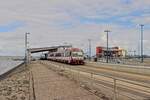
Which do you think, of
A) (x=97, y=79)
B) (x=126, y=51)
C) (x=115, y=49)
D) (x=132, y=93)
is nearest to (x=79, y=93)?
(x=132, y=93)

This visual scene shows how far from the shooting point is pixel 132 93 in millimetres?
15648

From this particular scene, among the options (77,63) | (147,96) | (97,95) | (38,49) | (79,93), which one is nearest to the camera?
(147,96)

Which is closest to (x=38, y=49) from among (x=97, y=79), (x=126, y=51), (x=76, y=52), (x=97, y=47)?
(x=97, y=47)

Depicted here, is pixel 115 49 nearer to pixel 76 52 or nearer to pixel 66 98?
pixel 76 52

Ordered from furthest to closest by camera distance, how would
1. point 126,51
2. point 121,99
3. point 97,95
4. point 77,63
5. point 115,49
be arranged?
1. point 126,51
2. point 115,49
3. point 77,63
4. point 97,95
5. point 121,99

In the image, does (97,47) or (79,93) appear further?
(97,47)

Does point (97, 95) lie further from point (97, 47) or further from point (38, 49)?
point (97, 47)

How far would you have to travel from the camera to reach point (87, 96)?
51.5 feet

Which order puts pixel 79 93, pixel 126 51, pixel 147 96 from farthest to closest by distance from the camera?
pixel 126 51, pixel 79 93, pixel 147 96

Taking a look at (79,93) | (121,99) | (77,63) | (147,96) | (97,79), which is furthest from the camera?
(77,63)

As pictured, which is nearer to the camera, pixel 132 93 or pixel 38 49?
pixel 132 93

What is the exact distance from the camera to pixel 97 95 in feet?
52.0

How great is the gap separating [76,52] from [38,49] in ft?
252

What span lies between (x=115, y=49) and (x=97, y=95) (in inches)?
5233
